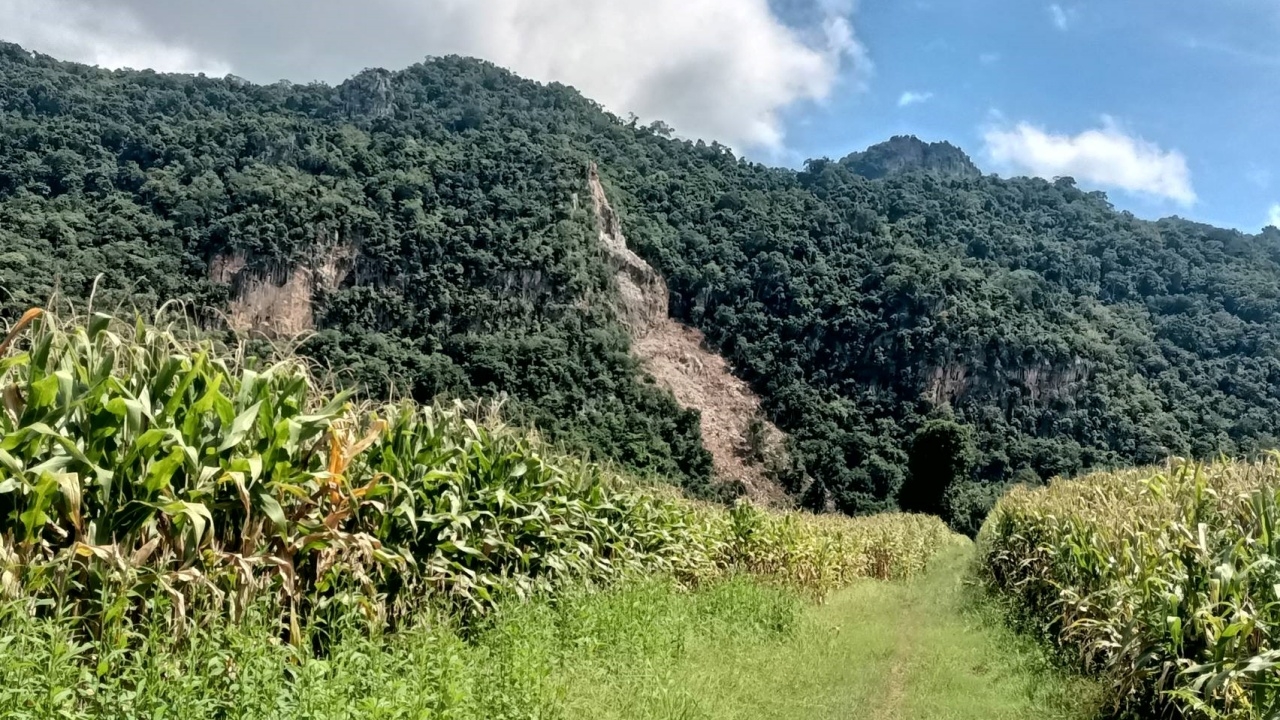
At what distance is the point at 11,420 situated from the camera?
11.2 ft

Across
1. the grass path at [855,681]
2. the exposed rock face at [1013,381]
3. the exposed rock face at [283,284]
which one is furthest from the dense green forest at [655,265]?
the grass path at [855,681]

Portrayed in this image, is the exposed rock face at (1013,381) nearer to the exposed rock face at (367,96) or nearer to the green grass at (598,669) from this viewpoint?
the green grass at (598,669)

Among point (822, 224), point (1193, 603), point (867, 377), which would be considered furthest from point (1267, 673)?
point (822, 224)

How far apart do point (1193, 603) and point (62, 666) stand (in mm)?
5548

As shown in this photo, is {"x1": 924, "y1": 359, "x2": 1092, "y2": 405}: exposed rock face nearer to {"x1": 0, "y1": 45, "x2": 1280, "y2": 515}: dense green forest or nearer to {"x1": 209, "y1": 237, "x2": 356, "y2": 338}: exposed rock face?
{"x1": 0, "y1": 45, "x2": 1280, "y2": 515}: dense green forest

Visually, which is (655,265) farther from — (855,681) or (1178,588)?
(1178,588)

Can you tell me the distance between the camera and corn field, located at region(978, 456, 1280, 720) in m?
4.00

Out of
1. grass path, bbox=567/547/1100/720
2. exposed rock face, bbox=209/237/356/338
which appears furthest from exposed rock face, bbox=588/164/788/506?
grass path, bbox=567/547/1100/720

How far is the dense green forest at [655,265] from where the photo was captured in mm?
44500

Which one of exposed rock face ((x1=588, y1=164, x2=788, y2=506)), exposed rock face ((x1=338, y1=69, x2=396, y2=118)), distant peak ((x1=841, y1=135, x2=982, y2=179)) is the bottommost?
exposed rock face ((x1=588, y1=164, x2=788, y2=506))

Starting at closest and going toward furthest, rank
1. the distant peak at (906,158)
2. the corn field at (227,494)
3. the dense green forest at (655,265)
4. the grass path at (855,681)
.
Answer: the corn field at (227,494) < the grass path at (855,681) < the dense green forest at (655,265) < the distant peak at (906,158)

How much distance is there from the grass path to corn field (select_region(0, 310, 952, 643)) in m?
1.62

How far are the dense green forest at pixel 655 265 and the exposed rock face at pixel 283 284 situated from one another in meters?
0.45

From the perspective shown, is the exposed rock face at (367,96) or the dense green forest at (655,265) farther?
the exposed rock face at (367,96)
